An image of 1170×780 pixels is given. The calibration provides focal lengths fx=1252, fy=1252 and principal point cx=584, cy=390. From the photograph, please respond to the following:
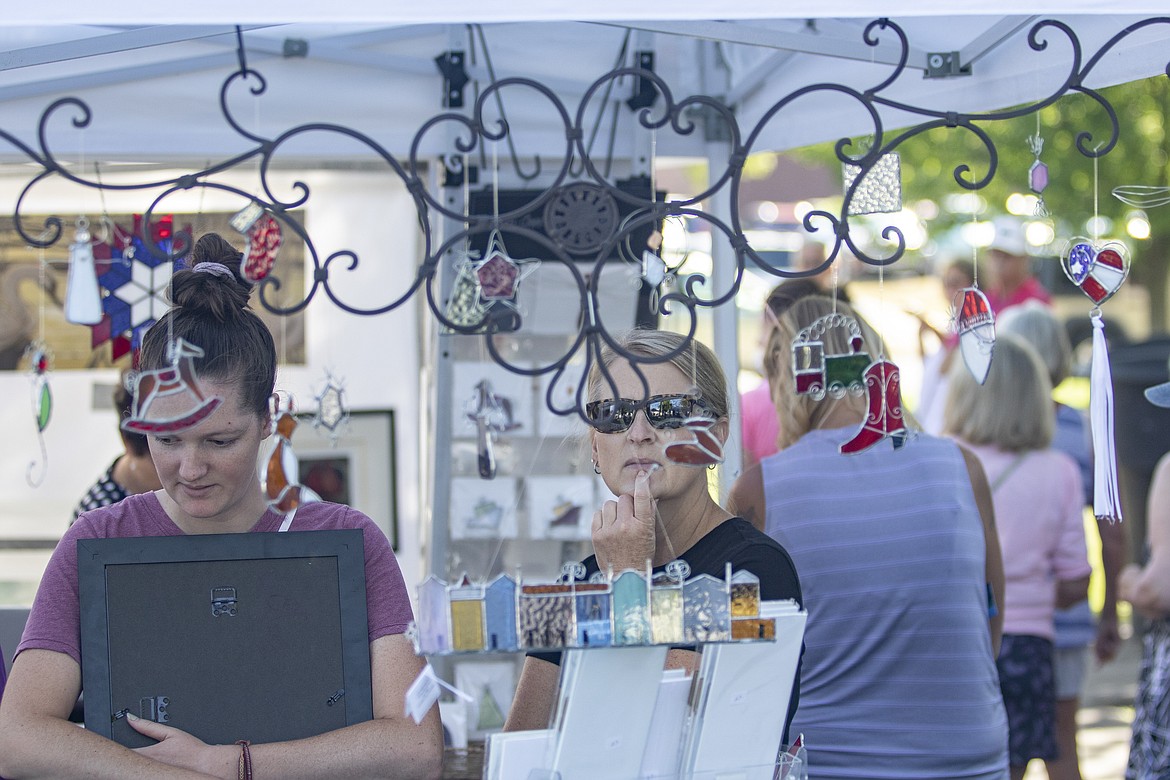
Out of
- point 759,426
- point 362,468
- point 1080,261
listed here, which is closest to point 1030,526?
point 759,426

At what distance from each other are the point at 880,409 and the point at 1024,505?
4.36 ft

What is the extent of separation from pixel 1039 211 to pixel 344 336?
245 cm

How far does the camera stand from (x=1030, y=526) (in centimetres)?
335

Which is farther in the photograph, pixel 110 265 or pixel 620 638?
pixel 110 265

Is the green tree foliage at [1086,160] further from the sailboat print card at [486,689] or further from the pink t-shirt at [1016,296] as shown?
the sailboat print card at [486,689]

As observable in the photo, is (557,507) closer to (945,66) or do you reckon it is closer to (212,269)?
(945,66)

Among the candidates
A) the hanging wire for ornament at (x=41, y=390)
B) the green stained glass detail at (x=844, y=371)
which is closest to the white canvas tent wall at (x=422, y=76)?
the hanging wire for ornament at (x=41, y=390)

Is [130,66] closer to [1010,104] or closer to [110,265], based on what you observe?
[110,265]

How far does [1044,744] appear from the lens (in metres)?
3.26

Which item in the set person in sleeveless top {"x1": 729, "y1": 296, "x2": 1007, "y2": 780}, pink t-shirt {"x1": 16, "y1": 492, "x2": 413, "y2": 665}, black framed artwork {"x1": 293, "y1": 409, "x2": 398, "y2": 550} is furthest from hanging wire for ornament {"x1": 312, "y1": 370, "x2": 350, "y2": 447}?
pink t-shirt {"x1": 16, "y1": 492, "x2": 413, "y2": 665}

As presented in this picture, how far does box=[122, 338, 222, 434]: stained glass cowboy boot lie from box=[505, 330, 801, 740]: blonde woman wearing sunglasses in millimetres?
553

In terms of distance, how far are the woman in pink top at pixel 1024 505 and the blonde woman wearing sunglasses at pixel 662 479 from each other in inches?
63.2

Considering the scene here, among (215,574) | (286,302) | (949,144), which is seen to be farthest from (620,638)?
(949,144)

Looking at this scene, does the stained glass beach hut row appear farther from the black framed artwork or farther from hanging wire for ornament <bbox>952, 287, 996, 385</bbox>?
the black framed artwork
